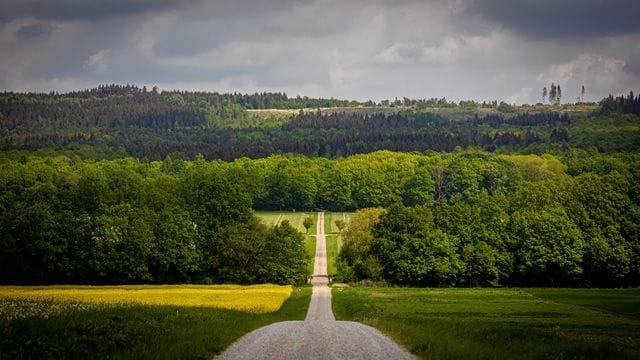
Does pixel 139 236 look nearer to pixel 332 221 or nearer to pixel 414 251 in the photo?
pixel 414 251

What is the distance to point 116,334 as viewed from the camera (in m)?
29.4

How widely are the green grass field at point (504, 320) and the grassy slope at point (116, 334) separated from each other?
895cm

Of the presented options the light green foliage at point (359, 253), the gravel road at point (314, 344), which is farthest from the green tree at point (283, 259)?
the gravel road at point (314, 344)

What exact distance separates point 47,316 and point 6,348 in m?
8.39

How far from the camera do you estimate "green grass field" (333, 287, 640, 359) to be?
30.6m

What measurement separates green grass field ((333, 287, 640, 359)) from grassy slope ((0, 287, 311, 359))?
29.4 ft

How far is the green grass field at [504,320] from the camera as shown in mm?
30578

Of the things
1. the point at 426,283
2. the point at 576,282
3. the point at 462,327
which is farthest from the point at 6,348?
the point at 576,282

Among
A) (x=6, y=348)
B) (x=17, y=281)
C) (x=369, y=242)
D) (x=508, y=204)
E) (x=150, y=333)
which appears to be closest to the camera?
(x=6, y=348)

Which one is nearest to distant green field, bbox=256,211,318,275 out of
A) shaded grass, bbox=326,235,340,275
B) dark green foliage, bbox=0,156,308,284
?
shaded grass, bbox=326,235,340,275

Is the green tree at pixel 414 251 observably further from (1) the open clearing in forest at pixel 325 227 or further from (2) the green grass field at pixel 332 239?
(1) the open clearing in forest at pixel 325 227

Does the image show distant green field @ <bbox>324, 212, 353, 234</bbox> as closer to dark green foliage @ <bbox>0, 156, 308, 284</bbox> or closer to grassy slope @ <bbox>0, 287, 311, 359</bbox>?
dark green foliage @ <bbox>0, 156, 308, 284</bbox>

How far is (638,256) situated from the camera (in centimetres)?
10675

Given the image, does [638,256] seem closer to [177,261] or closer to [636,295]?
[636,295]
